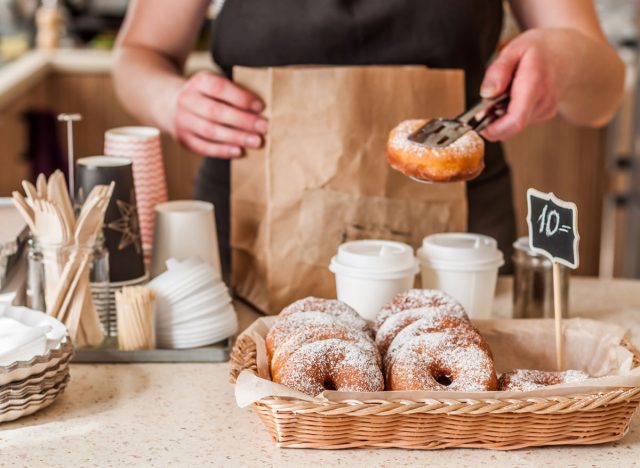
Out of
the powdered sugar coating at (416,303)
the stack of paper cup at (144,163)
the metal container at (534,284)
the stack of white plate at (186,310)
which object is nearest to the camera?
the powdered sugar coating at (416,303)

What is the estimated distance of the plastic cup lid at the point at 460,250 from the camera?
1.37 m

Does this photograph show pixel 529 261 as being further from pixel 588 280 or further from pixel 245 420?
pixel 245 420

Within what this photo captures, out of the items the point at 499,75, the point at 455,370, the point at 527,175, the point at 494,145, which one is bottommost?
the point at 527,175

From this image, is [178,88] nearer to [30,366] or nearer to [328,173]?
[328,173]

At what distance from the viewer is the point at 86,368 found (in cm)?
125

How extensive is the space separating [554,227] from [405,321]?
0.22 m

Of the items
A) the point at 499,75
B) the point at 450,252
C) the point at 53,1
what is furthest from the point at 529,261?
the point at 53,1

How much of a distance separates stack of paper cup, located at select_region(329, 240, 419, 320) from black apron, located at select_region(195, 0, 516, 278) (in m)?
0.46

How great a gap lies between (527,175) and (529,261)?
2.63 m

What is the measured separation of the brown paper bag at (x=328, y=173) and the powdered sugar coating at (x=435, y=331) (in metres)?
0.38

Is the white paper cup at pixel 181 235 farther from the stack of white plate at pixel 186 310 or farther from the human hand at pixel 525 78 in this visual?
the human hand at pixel 525 78

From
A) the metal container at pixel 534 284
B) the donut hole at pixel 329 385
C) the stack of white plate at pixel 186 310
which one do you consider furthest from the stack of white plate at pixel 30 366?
the metal container at pixel 534 284

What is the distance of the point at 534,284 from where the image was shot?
4.62 feet

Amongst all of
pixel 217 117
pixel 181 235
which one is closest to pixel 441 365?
pixel 181 235
